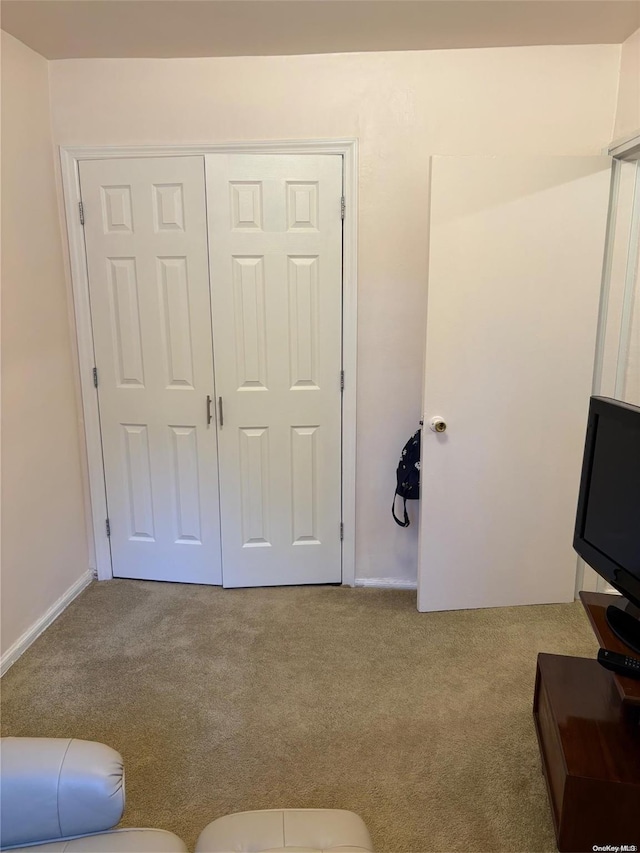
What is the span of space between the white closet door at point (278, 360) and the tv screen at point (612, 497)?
1.30m

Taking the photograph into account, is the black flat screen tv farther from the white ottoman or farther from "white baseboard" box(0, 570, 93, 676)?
"white baseboard" box(0, 570, 93, 676)

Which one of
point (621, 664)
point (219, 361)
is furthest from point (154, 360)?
point (621, 664)

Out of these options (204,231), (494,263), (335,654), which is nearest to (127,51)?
(204,231)

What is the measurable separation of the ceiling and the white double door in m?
0.44

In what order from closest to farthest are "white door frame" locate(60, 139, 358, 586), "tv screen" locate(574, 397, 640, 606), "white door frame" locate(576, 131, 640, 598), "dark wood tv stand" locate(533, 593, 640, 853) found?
"dark wood tv stand" locate(533, 593, 640, 853) → "tv screen" locate(574, 397, 640, 606) → "white door frame" locate(576, 131, 640, 598) → "white door frame" locate(60, 139, 358, 586)

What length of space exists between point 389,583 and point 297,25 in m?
2.52

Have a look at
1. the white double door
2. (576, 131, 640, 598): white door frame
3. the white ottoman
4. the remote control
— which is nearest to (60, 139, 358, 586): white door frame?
the white double door

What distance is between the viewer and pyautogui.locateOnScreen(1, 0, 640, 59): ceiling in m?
2.10

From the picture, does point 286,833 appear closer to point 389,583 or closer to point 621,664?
point 621,664

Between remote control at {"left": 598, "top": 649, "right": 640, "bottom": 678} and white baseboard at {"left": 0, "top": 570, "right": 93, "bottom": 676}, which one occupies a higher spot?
remote control at {"left": 598, "top": 649, "right": 640, "bottom": 678}

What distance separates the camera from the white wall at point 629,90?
2318 mm

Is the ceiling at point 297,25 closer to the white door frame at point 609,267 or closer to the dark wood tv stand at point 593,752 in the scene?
the white door frame at point 609,267

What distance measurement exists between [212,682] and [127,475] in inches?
46.6

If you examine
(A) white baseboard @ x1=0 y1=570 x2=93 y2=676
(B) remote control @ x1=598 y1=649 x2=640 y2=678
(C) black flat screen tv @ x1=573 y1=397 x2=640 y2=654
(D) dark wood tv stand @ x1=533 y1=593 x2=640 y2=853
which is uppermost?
(C) black flat screen tv @ x1=573 y1=397 x2=640 y2=654
